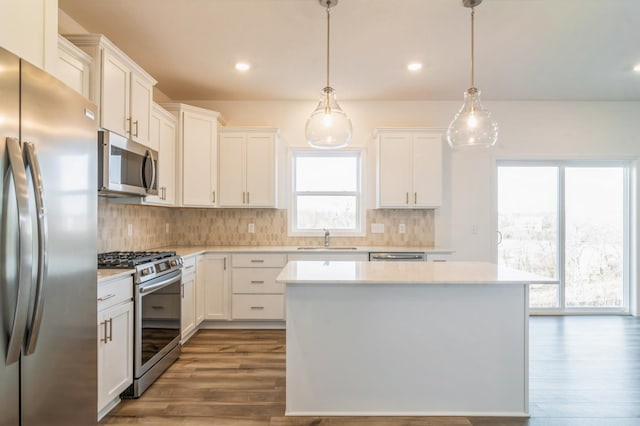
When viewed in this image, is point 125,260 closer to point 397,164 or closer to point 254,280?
point 254,280

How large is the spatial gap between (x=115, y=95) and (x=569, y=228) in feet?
17.1

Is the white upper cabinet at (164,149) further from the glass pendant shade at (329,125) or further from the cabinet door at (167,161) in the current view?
the glass pendant shade at (329,125)

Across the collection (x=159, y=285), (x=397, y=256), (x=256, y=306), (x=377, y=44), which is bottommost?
(x=256, y=306)

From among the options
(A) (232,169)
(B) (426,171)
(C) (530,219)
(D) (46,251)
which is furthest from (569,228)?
(D) (46,251)

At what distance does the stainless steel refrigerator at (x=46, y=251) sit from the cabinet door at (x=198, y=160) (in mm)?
2269

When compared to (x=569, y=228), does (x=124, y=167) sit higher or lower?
higher

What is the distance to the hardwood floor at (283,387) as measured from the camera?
7.20 feet

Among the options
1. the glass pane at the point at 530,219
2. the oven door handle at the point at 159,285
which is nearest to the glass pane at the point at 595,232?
the glass pane at the point at 530,219

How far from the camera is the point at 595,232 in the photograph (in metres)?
4.64

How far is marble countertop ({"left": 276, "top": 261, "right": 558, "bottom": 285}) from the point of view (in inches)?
82.7

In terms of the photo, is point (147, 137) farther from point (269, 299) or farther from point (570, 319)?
point (570, 319)

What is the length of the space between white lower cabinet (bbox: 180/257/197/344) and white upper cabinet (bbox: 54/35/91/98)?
1685 millimetres

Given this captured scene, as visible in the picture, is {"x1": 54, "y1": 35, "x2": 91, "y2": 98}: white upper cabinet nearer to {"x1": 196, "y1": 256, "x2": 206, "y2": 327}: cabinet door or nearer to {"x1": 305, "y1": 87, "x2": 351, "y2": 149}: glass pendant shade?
{"x1": 305, "y1": 87, "x2": 351, "y2": 149}: glass pendant shade

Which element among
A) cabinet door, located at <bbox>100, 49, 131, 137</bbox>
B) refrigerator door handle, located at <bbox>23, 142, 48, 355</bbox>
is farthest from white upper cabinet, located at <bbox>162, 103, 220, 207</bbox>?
refrigerator door handle, located at <bbox>23, 142, 48, 355</bbox>
